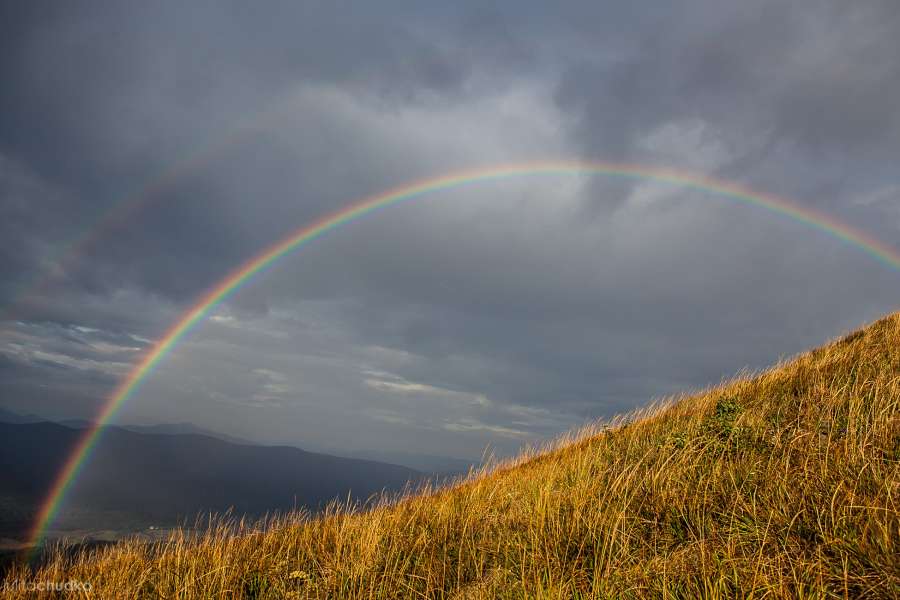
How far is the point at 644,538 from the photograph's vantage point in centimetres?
385

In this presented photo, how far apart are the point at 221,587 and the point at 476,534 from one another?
2.17m

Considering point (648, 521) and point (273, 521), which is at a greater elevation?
point (648, 521)

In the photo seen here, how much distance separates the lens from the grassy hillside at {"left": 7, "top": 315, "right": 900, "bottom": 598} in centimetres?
286

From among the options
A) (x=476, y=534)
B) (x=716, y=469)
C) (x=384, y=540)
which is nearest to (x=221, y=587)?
(x=384, y=540)

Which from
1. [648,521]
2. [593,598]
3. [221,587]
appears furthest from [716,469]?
A: [221,587]

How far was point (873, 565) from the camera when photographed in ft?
8.54

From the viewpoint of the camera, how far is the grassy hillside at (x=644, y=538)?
2.86m

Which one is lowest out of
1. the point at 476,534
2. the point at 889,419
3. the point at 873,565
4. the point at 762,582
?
the point at 476,534

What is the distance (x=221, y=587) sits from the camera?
3980 millimetres

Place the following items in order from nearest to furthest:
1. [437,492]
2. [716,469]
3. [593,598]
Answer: [593,598] < [716,469] < [437,492]

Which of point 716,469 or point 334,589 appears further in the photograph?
point 716,469

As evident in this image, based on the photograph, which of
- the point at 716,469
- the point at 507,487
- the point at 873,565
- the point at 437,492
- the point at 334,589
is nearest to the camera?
the point at 873,565

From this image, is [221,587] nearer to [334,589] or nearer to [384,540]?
[334,589]

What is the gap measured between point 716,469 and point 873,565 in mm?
1864
